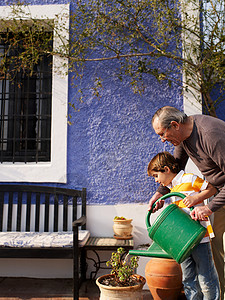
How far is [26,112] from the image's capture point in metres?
4.20

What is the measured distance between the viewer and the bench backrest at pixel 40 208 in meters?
3.80

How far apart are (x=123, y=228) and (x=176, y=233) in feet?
5.25

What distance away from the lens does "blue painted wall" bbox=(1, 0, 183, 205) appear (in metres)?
3.85

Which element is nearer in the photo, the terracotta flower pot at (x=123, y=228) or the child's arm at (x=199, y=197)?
the child's arm at (x=199, y=197)

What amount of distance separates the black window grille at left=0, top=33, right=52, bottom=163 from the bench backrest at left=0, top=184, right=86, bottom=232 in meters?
0.45

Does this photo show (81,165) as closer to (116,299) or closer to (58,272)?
(58,272)

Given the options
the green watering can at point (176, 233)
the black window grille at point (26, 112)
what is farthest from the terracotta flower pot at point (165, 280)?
the black window grille at point (26, 112)

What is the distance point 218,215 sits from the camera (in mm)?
2576

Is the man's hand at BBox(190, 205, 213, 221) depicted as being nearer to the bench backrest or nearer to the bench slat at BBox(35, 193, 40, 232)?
the bench backrest

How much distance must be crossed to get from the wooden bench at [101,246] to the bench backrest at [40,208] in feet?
1.38

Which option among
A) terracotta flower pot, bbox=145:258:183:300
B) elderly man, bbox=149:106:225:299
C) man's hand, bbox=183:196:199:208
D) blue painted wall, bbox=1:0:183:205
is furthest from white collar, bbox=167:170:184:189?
blue painted wall, bbox=1:0:183:205

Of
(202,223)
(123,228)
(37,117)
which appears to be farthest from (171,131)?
(37,117)

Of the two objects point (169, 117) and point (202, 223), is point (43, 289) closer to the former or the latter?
point (202, 223)

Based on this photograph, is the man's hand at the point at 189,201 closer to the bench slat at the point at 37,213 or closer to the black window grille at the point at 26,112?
the bench slat at the point at 37,213
